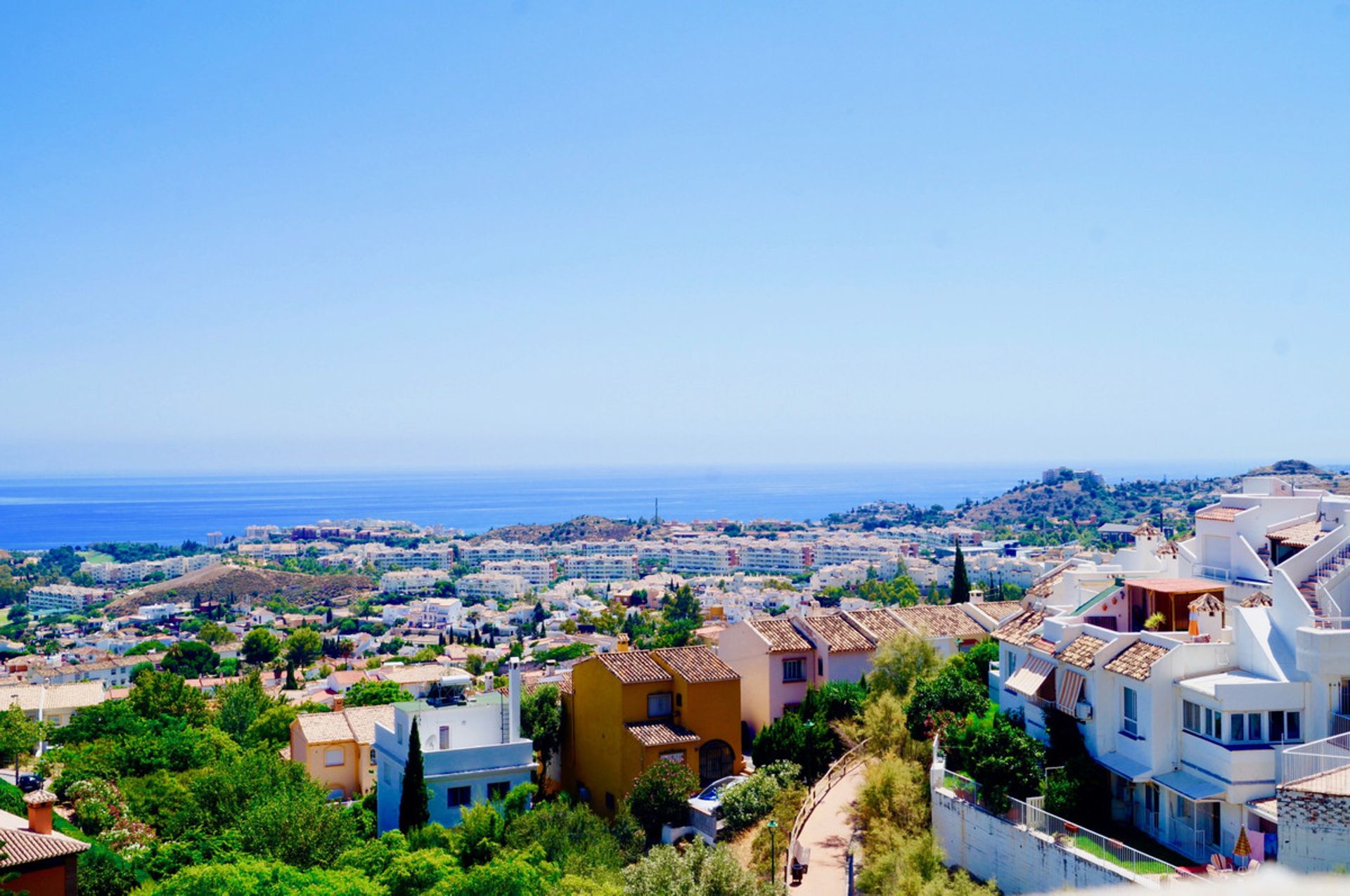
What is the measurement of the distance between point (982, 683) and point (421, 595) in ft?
561

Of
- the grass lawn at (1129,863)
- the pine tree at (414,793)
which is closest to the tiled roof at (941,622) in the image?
the pine tree at (414,793)

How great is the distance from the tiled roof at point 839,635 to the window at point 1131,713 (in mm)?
12643

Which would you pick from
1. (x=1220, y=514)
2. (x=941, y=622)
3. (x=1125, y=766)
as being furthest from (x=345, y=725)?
(x=1220, y=514)

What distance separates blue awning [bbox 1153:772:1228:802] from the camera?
58.1 ft

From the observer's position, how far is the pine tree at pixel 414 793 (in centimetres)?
2620

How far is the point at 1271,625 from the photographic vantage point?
19125 mm

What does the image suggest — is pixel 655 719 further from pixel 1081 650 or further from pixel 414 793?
pixel 1081 650

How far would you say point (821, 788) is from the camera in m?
26.4

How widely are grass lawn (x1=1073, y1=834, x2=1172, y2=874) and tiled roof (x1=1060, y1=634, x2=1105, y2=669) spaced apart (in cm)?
403

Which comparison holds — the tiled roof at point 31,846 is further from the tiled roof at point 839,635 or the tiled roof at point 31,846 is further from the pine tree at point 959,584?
the pine tree at point 959,584

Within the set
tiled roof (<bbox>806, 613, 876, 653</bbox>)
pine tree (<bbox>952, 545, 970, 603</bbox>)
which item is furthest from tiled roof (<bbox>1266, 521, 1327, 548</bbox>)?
pine tree (<bbox>952, 545, 970, 603</bbox>)

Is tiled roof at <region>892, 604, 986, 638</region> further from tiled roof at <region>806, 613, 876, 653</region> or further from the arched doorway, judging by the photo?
the arched doorway

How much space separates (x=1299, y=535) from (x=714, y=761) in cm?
1474

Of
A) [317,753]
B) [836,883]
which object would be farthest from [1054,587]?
[317,753]
